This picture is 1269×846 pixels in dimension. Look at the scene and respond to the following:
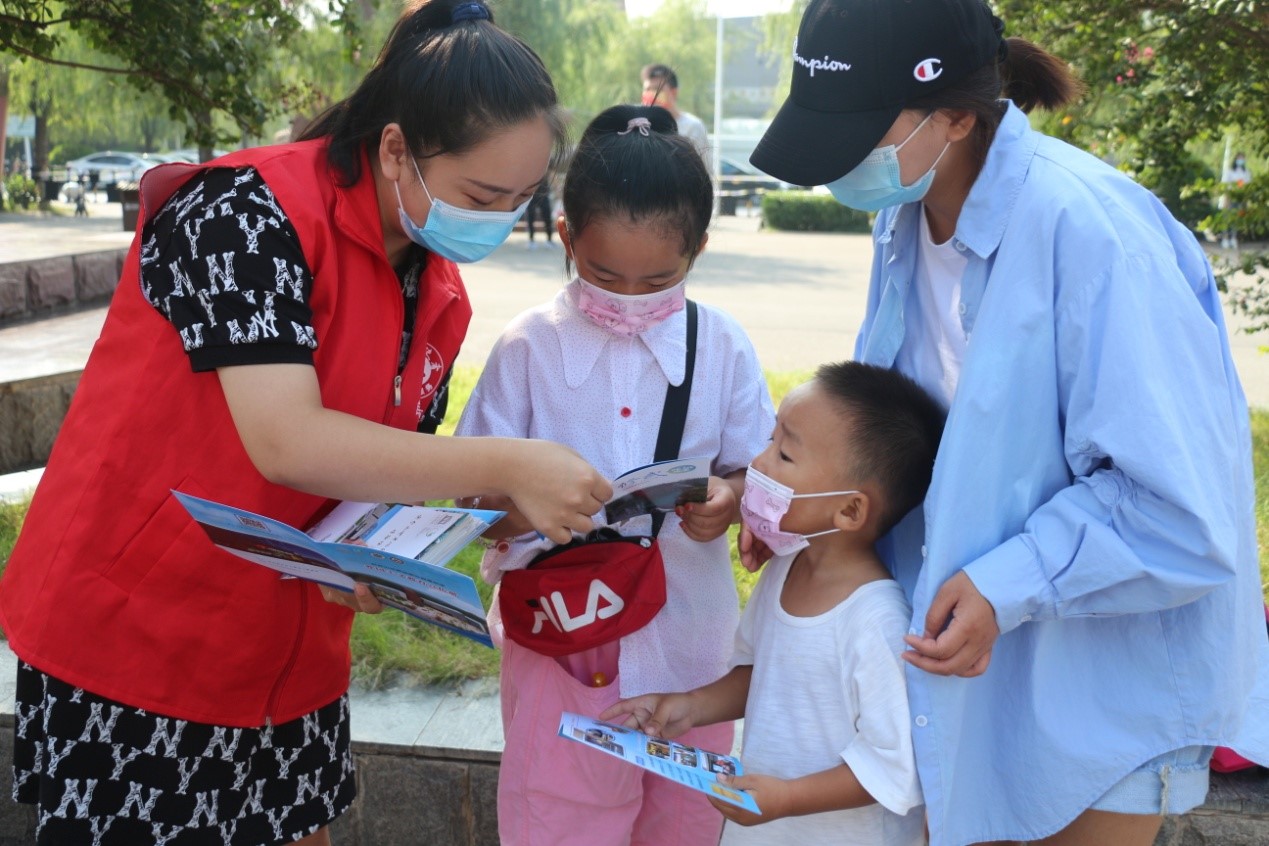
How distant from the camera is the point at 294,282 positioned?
1742 millimetres

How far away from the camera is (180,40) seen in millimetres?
4168

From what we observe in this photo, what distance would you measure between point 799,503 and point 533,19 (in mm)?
21820

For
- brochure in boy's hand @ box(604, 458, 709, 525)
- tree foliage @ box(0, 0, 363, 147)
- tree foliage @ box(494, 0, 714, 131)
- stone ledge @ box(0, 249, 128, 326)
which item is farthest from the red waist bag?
tree foliage @ box(494, 0, 714, 131)

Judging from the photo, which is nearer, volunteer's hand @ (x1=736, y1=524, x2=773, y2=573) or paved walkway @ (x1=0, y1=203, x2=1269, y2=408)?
volunteer's hand @ (x1=736, y1=524, x2=773, y2=573)

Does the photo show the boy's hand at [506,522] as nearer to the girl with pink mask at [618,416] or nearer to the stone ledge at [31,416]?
the girl with pink mask at [618,416]

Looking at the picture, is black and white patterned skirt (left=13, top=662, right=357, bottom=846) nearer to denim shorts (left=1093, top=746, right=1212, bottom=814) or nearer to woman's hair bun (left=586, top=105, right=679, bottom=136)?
woman's hair bun (left=586, top=105, right=679, bottom=136)

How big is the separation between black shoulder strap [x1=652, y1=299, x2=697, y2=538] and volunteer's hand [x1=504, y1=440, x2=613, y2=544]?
44 cm

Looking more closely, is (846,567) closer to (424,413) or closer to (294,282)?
(424,413)

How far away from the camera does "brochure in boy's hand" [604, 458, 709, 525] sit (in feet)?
6.31

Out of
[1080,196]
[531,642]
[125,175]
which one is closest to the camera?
[1080,196]

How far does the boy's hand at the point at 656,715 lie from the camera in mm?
2174

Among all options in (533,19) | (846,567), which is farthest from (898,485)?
(533,19)

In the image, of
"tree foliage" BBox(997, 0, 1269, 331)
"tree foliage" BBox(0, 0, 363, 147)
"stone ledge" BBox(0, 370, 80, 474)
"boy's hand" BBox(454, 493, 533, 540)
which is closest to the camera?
"boy's hand" BBox(454, 493, 533, 540)

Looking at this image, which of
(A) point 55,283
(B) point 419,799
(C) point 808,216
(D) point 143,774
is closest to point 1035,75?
(D) point 143,774
